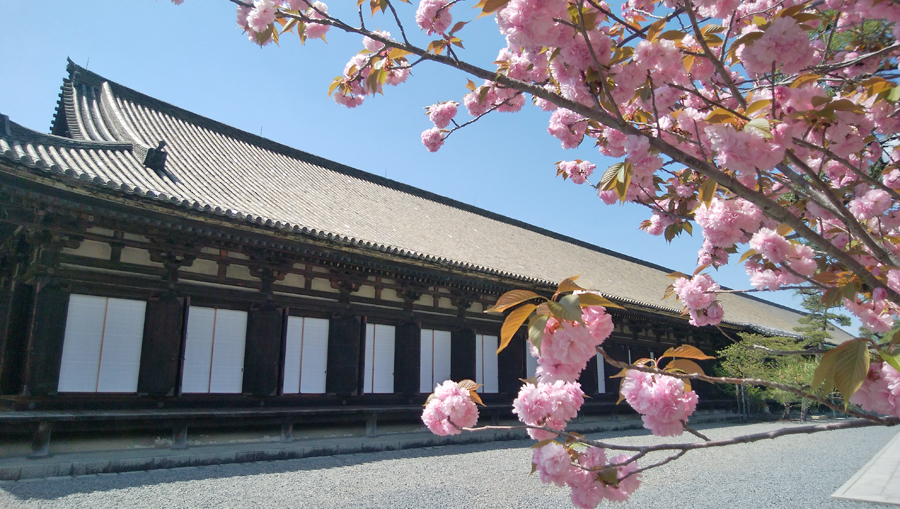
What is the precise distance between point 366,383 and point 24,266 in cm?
517

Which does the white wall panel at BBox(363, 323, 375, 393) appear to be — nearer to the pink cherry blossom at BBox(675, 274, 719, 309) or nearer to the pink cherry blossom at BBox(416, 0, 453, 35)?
the pink cherry blossom at BBox(675, 274, 719, 309)

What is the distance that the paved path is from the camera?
20.2 ft

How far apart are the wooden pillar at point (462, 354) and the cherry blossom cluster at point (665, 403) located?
28.5ft

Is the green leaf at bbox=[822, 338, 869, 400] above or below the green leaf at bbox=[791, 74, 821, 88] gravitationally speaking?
below

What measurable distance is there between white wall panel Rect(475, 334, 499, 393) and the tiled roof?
1615mm

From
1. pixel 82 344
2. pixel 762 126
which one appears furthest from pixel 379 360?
pixel 762 126

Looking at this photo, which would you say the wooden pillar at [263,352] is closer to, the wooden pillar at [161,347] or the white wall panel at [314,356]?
the white wall panel at [314,356]

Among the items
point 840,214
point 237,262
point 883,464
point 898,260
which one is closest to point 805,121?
point 840,214

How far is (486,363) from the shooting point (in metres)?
11.2

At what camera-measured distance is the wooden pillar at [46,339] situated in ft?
19.5

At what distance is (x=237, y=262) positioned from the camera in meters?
7.70

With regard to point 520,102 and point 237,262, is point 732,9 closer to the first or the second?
point 520,102

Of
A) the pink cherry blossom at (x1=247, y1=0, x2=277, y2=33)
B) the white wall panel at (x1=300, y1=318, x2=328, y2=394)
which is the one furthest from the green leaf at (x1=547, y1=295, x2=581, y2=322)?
the white wall panel at (x1=300, y1=318, x2=328, y2=394)

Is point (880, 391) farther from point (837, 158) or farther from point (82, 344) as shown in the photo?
point (82, 344)
